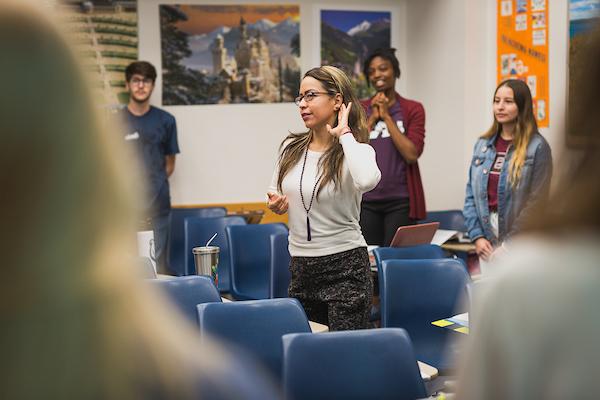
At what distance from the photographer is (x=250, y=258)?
221 inches

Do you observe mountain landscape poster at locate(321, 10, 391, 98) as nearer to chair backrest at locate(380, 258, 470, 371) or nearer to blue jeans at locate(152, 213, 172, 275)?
blue jeans at locate(152, 213, 172, 275)

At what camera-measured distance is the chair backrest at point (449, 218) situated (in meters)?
6.86

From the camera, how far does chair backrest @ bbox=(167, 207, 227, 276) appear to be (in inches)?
260

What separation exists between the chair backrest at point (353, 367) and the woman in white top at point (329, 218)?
92 centimetres

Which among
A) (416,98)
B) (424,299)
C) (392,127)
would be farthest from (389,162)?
(416,98)

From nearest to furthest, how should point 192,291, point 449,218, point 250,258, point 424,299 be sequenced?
point 192,291, point 424,299, point 250,258, point 449,218

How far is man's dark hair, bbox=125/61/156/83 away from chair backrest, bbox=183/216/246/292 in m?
1.35

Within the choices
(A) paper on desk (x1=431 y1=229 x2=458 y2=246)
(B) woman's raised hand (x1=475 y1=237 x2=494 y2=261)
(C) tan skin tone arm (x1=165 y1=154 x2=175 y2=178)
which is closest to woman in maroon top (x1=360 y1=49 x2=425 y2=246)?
(A) paper on desk (x1=431 y1=229 x2=458 y2=246)

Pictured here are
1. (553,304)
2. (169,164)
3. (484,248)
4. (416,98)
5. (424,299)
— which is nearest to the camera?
(553,304)

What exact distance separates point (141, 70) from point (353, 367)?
4578 millimetres

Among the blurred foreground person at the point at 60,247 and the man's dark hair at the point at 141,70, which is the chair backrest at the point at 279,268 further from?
the blurred foreground person at the point at 60,247

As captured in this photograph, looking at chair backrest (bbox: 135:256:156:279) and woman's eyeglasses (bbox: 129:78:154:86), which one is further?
woman's eyeglasses (bbox: 129:78:154:86)

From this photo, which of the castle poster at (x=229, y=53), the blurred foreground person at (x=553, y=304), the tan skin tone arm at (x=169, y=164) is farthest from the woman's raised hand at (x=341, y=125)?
the castle poster at (x=229, y=53)

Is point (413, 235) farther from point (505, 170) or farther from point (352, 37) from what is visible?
point (352, 37)
